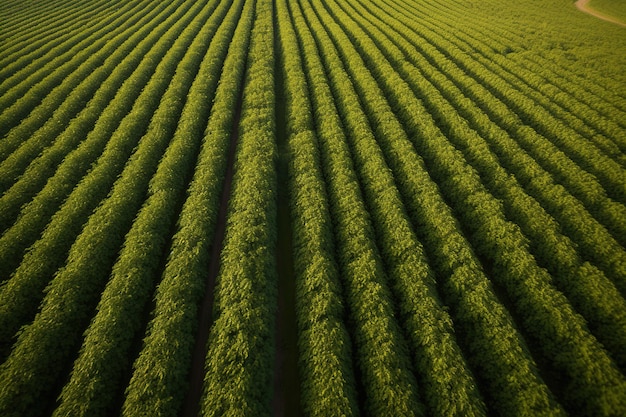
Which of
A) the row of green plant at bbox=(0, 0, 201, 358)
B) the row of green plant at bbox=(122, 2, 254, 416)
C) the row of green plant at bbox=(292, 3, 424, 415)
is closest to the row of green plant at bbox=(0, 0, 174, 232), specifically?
the row of green plant at bbox=(0, 0, 201, 358)

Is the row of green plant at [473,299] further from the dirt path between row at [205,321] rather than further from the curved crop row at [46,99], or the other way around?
the curved crop row at [46,99]

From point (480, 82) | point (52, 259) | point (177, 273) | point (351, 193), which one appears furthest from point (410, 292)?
point (480, 82)

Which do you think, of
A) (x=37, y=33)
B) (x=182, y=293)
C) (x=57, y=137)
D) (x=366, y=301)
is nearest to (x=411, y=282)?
(x=366, y=301)

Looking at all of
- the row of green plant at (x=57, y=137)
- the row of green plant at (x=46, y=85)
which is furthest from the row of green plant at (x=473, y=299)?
the row of green plant at (x=46, y=85)

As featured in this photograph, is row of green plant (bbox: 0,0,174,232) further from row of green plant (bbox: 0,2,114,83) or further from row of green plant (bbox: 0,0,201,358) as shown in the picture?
row of green plant (bbox: 0,2,114,83)

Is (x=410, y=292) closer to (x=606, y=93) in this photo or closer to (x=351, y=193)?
(x=351, y=193)
